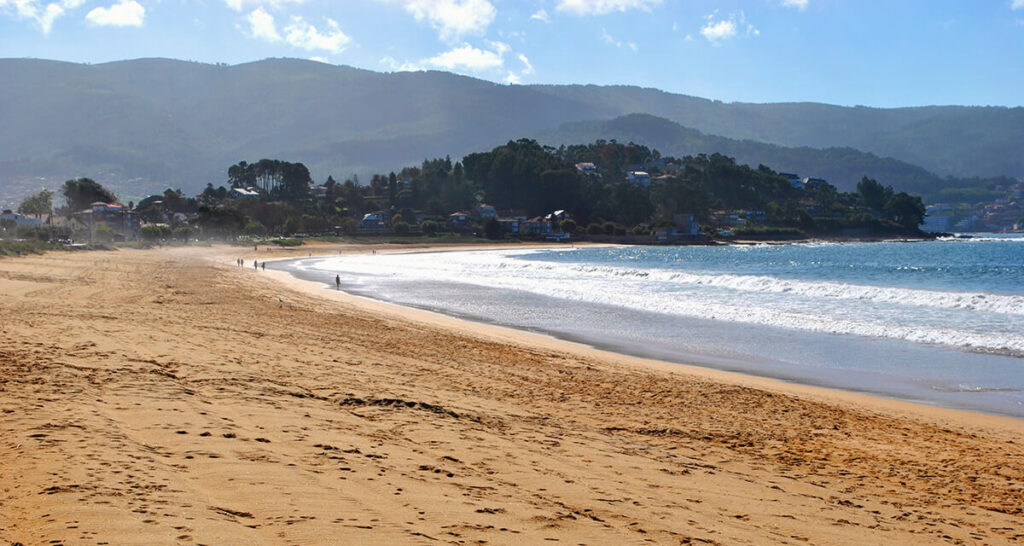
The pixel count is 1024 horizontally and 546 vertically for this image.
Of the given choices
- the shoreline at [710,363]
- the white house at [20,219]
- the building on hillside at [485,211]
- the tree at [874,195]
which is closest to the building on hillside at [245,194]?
the building on hillside at [485,211]

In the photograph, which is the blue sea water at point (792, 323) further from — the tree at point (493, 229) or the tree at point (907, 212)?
the tree at point (907, 212)

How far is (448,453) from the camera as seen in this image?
18.5 ft

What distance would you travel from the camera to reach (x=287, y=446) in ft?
17.7

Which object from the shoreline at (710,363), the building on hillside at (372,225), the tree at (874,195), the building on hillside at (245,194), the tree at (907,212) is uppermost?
the tree at (874,195)

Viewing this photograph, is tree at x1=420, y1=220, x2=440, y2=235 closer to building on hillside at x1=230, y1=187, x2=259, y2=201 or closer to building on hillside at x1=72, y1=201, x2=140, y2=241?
building on hillside at x1=230, y1=187, x2=259, y2=201

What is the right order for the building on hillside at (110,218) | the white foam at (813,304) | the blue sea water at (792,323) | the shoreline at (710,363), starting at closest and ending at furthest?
the shoreline at (710,363) < the blue sea water at (792,323) < the white foam at (813,304) < the building on hillside at (110,218)

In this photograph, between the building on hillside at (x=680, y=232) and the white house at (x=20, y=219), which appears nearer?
the white house at (x=20, y=219)

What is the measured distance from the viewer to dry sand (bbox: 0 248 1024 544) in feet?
13.5

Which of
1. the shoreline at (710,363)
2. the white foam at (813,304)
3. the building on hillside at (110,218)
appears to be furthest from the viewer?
the building on hillside at (110,218)

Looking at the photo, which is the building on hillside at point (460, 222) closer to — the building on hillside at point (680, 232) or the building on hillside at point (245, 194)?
the building on hillside at point (680, 232)

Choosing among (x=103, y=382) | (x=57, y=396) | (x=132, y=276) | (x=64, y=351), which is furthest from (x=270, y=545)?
(x=132, y=276)

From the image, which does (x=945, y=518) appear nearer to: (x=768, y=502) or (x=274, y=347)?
(x=768, y=502)

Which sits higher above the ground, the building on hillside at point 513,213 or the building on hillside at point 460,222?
the building on hillside at point 513,213

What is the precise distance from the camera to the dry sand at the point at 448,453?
4.12 m
